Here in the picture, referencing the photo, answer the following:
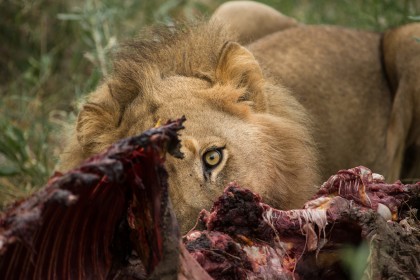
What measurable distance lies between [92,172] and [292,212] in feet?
3.24

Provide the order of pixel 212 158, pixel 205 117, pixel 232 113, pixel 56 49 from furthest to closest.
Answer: pixel 56 49 → pixel 232 113 → pixel 205 117 → pixel 212 158

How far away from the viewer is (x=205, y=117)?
354 centimetres

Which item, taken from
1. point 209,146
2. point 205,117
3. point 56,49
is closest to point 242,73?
point 205,117

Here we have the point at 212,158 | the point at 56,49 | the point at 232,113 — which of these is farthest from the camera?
the point at 56,49

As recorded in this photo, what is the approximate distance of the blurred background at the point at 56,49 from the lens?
5760 millimetres

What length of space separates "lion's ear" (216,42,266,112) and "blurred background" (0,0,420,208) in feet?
4.43

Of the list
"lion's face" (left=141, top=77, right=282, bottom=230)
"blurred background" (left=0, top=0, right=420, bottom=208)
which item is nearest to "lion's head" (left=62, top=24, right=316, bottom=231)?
"lion's face" (left=141, top=77, right=282, bottom=230)

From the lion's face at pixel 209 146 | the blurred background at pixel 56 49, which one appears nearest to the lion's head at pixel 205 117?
the lion's face at pixel 209 146

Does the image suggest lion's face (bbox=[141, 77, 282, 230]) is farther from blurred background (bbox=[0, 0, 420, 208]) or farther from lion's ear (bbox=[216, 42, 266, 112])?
blurred background (bbox=[0, 0, 420, 208])

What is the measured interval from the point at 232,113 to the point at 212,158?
580mm

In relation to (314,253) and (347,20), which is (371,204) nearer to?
(314,253)

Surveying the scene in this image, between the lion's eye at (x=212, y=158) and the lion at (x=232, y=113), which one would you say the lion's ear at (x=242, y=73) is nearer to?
the lion at (x=232, y=113)

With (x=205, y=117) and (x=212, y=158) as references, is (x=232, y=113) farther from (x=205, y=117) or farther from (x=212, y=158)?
(x=212, y=158)

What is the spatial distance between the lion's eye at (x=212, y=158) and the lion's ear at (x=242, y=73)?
0.79 metres
